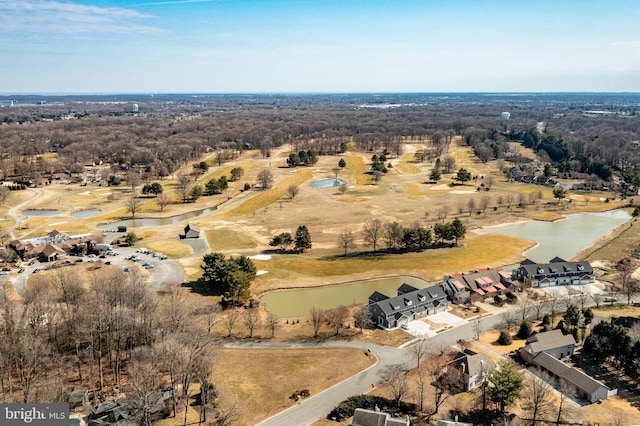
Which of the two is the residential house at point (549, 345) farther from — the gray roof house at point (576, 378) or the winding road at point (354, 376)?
the winding road at point (354, 376)

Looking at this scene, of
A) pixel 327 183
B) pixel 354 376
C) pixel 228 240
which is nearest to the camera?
pixel 354 376

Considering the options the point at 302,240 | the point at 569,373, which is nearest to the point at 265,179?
the point at 302,240

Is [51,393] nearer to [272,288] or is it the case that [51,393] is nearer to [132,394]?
[132,394]

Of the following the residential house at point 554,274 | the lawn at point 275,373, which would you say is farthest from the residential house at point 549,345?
the residential house at point 554,274

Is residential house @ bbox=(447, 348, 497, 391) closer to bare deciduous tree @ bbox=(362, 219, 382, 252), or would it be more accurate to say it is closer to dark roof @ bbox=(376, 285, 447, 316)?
dark roof @ bbox=(376, 285, 447, 316)

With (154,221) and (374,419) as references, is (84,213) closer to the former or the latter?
(154,221)

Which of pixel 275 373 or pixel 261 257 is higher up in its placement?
pixel 261 257

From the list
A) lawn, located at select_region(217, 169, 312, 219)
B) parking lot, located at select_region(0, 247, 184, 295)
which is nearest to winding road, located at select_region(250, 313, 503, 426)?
parking lot, located at select_region(0, 247, 184, 295)
